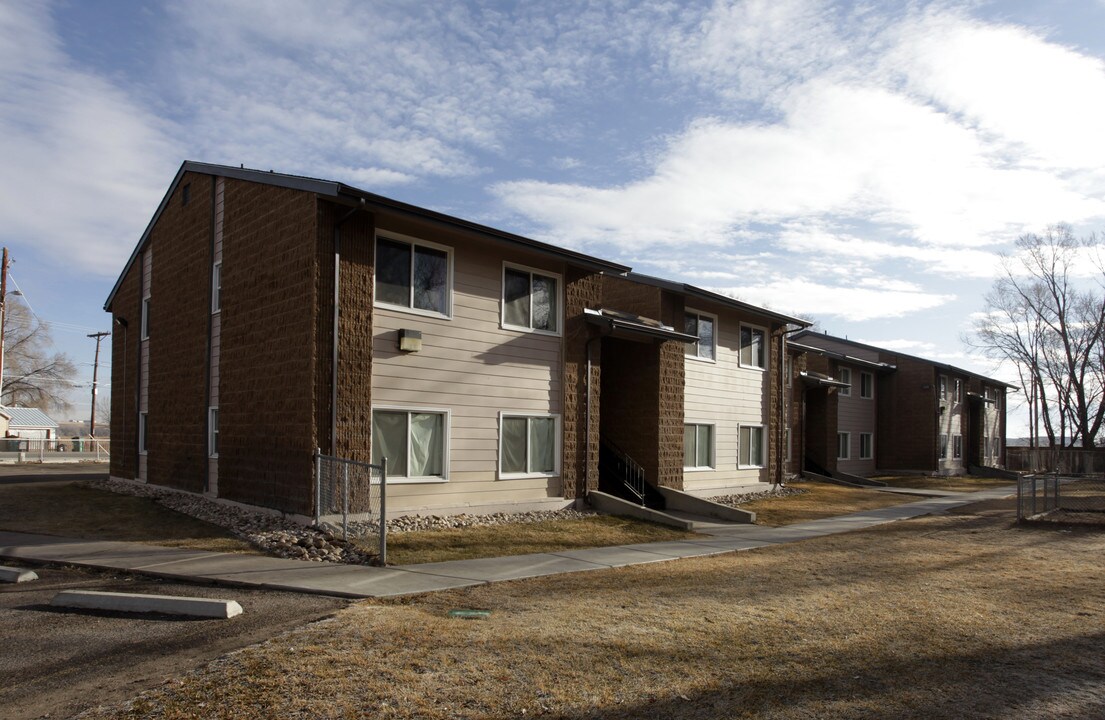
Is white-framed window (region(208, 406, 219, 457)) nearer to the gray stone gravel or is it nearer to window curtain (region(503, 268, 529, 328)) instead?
the gray stone gravel

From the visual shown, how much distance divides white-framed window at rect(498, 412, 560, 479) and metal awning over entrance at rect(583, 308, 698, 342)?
96.4 inches

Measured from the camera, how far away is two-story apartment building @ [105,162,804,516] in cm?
1363

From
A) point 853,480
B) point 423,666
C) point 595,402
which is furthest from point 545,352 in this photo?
point 853,480

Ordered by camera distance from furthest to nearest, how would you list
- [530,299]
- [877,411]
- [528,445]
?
[877,411] → [530,299] → [528,445]

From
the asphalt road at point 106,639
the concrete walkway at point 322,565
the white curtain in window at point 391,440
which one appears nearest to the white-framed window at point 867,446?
the concrete walkway at point 322,565

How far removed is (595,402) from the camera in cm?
1867

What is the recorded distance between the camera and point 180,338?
18.2 metres

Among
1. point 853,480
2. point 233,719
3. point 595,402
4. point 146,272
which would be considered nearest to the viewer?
point 233,719

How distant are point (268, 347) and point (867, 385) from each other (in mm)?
33918

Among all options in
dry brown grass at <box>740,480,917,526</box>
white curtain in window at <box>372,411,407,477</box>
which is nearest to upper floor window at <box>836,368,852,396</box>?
dry brown grass at <box>740,480,917,526</box>

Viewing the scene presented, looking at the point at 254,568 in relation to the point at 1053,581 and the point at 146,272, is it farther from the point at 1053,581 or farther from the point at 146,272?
the point at 146,272

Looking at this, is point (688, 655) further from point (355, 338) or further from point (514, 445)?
point (514, 445)

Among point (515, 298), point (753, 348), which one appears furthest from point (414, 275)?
point (753, 348)

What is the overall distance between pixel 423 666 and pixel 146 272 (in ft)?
60.4
